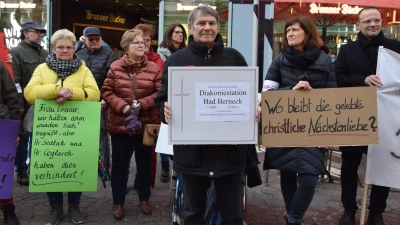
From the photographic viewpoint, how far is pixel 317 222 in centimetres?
444

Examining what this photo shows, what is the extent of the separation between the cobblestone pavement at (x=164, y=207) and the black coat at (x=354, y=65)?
3.38ft

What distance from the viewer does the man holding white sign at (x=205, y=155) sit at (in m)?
2.92

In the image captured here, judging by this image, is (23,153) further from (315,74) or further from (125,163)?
(315,74)

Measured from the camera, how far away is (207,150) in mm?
2943

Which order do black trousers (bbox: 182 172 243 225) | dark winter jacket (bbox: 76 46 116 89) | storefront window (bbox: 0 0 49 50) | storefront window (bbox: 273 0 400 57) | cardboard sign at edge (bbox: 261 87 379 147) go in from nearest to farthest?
black trousers (bbox: 182 172 243 225), cardboard sign at edge (bbox: 261 87 379 147), dark winter jacket (bbox: 76 46 116 89), storefront window (bbox: 273 0 400 57), storefront window (bbox: 0 0 49 50)

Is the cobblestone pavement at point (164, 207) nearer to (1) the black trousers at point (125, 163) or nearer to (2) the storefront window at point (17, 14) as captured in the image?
(1) the black trousers at point (125, 163)

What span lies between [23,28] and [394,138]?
14.5 feet

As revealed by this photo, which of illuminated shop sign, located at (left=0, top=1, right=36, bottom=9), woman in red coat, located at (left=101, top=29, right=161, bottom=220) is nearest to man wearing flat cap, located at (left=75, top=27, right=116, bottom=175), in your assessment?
woman in red coat, located at (left=101, top=29, right=161, bottom=220)

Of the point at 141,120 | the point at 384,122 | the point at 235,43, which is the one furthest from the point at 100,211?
the point at 235,43

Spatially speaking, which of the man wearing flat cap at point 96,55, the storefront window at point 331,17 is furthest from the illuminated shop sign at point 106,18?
the man wearing flat cap at point 96,55

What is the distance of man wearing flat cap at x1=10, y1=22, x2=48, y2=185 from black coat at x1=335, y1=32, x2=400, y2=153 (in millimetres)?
3551

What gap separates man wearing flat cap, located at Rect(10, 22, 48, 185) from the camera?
5.20 metres

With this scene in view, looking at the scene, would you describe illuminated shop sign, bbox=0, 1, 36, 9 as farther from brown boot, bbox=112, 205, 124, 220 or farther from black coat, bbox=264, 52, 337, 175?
black coat, bbox=264, 52, 337, 175

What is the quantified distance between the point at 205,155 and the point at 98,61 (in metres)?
2.71
